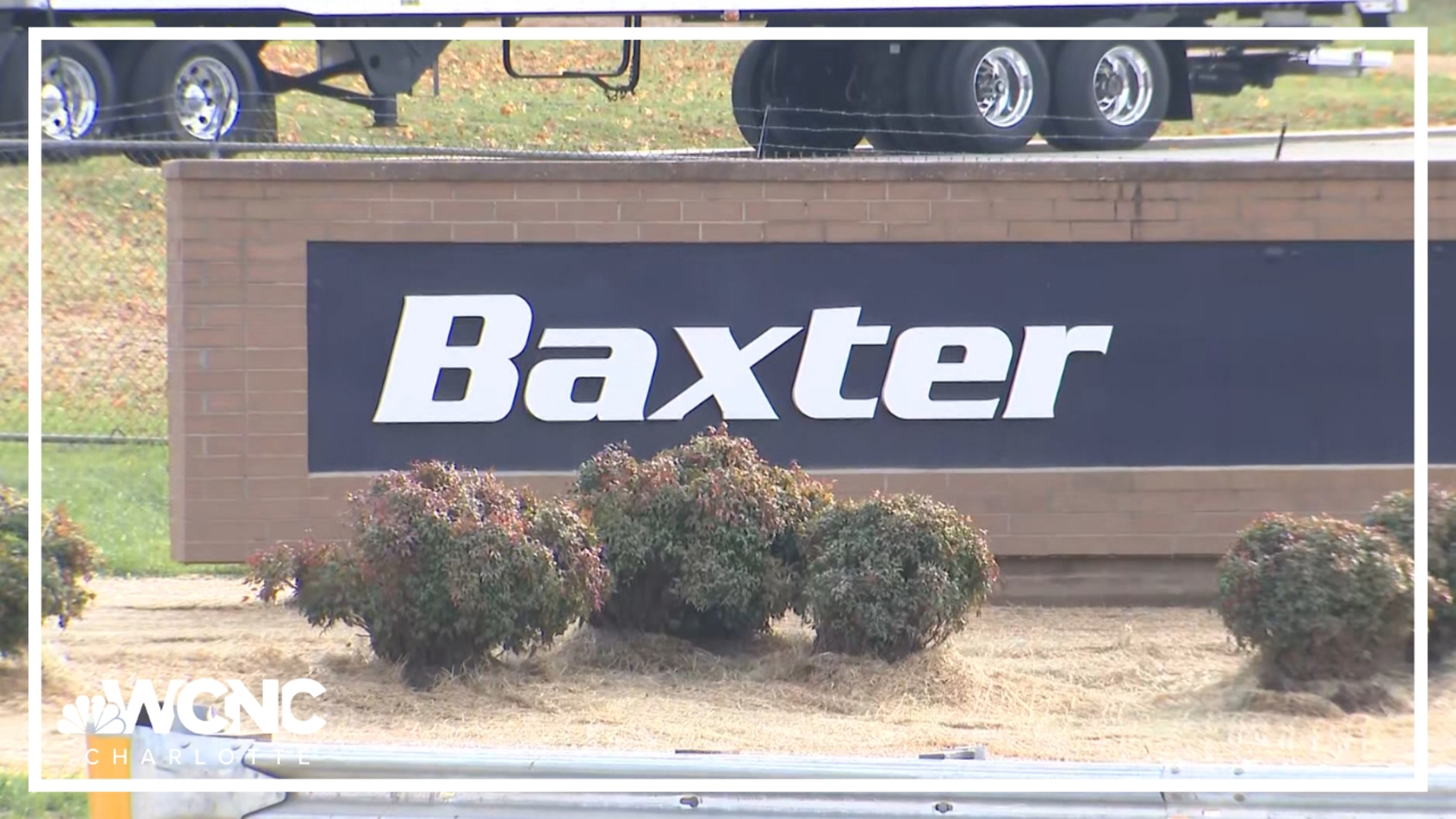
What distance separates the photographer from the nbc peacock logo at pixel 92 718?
165 inches

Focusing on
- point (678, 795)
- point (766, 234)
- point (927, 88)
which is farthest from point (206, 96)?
point (678, 795)

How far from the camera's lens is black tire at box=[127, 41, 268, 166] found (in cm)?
1444

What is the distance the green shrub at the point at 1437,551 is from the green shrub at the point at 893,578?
1.64 m

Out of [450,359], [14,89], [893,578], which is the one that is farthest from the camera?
[14,89]

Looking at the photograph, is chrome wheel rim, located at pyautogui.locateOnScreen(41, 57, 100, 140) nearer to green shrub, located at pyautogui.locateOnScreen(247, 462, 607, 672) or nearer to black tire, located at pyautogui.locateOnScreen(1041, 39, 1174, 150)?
black tire, located at pyautogui.locateOnScreen(1041, 39, 1174, 150)

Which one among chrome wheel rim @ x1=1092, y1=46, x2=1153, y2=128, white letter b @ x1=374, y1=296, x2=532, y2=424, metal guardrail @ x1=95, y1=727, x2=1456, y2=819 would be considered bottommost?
metal guardrail @ x1=95, y1=727, x2=1456, y2=819

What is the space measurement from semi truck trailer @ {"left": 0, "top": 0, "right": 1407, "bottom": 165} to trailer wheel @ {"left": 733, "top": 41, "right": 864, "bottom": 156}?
0.05 feet

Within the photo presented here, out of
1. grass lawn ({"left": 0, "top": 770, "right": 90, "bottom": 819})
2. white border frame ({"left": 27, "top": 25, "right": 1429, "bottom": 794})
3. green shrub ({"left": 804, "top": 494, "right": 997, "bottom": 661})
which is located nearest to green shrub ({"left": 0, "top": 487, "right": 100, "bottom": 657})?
white border frame ({"left": 27, "top": 25, "right": 1429, "bottom": 794})

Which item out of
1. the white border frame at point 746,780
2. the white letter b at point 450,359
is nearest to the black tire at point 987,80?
the white border frame at point 746,780

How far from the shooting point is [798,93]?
43.6ft

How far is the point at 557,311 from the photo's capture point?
325 inches

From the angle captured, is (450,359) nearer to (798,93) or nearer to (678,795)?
(678,795)

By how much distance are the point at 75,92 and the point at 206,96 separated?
104 cm

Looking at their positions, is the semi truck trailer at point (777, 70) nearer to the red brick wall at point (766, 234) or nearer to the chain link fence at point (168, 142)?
the chain link fence at point (168, 142)
